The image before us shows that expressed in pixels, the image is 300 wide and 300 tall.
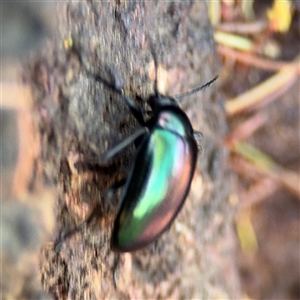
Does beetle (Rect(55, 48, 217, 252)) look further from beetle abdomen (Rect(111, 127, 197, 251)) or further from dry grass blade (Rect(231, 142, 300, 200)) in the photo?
dry grass blade (Rect(231, 142, 300, 200))

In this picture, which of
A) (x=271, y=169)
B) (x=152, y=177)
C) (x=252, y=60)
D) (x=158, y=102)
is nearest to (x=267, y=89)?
(x=252, y=60)

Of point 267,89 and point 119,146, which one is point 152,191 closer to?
point 119,146

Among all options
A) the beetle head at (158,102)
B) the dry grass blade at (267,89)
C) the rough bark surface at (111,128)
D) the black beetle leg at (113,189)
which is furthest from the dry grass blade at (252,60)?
the black beetle leg at (113,189)

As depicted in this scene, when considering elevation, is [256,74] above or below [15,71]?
below

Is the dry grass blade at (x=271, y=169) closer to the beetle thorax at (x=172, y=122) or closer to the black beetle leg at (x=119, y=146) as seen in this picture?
the beetle thorax at (x=172, y=122)

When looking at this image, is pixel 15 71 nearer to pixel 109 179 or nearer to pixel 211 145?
pixel 109 179

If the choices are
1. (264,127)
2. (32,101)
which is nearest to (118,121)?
(32,101)
